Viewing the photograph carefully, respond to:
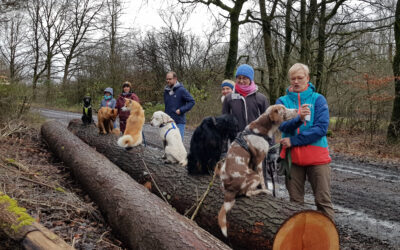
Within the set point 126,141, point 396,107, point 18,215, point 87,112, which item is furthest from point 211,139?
point 396,107

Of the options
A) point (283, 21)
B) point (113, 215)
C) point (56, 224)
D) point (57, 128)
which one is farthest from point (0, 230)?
point (283, 21)

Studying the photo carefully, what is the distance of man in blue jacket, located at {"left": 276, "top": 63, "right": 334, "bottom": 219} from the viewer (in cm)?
322

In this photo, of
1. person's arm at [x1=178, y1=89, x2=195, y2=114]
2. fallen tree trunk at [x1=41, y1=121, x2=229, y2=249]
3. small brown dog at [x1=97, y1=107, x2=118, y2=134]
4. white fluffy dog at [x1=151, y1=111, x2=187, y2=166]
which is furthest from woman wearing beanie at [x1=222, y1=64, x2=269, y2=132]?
small brown dog at [x1=97, y1=107, x2=118, y2=134]

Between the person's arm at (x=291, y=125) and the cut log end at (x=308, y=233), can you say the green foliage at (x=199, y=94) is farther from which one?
the cut log end at (x=308, y=233)

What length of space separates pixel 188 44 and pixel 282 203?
17.6 metres

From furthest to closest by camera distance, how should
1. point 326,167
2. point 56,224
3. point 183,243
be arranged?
point 56,224 → point 326,167 → point 183,243

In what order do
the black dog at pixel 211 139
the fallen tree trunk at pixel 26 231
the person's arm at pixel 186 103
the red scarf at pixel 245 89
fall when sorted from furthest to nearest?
1. the person's arm at pixel 186 103
2. the red scarf at pixel 245 89
3. the black dog at pixel 211 139
4. the fallen tree trunk at pixel 26 231

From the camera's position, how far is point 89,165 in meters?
5.21

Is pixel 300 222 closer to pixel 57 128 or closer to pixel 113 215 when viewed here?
pixel 113 215

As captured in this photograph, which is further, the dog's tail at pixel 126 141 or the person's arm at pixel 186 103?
the person's arm at pixel 186 103

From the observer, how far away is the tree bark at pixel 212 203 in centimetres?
295

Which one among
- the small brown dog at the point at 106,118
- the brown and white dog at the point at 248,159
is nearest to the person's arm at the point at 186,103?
the small brown dog at the point at 106,118

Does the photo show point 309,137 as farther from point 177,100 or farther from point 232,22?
point 232,22

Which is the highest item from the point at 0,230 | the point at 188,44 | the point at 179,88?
the point at 188,44
